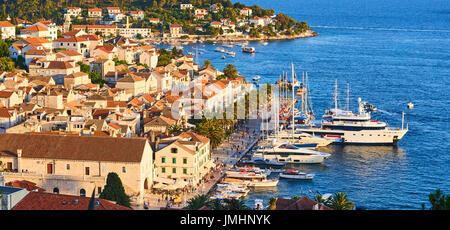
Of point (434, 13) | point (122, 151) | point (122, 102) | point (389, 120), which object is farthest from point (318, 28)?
point (122, 151)

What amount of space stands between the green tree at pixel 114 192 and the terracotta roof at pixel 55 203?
2.75 meters

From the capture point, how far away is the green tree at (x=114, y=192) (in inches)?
957

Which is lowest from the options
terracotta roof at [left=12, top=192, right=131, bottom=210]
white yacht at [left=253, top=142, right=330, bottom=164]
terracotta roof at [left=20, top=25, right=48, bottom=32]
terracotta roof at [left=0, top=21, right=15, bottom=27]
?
white yacht at [left=253, top=142, right=330, bottom=164]

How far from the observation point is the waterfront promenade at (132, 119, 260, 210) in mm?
27609

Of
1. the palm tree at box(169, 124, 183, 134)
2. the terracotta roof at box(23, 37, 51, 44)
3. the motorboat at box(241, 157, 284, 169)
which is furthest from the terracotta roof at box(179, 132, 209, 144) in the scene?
the terracotta roof at box(23, 37, 51, 44)

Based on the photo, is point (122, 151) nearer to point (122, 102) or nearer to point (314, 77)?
point (122, 102)

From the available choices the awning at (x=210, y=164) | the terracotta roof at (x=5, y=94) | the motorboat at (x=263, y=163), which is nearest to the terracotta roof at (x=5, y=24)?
the terracotta roof at (x=5, y=94)

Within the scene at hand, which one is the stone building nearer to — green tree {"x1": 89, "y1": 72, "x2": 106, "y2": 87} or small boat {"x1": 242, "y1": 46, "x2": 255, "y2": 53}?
green tree {"x1": 89, "y1": 72, "x2": 106, "y2": 87}

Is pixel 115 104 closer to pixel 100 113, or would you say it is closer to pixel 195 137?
pixel 100 113

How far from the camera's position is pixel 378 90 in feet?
207

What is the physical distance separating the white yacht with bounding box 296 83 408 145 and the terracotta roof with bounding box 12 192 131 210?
25222mm

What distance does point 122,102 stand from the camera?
139ft
